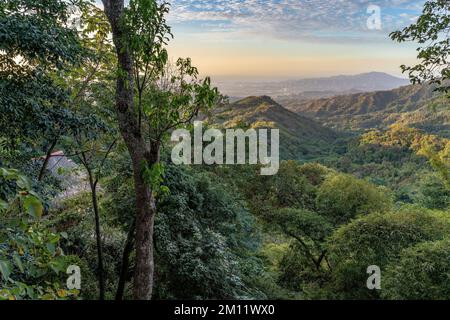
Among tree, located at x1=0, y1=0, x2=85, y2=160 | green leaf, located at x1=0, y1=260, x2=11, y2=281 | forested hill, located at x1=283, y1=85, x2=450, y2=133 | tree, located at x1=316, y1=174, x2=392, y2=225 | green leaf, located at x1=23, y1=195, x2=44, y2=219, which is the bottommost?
tree, located at x1=316, y1=174, x2=392, y2=225

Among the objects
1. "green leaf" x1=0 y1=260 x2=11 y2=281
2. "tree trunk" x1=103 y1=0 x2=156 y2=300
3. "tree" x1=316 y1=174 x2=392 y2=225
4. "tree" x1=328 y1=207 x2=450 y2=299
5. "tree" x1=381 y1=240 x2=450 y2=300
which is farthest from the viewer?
"tree" x1=316 y1=174 x2=392 y2=225

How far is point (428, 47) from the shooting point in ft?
18.8

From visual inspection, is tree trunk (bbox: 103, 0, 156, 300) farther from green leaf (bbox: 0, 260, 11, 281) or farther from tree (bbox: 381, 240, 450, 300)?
tree (bbox: 381, 240, 450, 300)

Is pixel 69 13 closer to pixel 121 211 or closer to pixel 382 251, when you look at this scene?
pixel 121 211

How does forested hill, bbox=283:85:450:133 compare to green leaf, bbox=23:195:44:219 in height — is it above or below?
above

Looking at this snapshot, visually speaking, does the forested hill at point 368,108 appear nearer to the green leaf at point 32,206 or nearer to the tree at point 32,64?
Result: the tree at point 32,64

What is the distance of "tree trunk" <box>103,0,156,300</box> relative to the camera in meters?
3.73

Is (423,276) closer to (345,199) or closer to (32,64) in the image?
(345,199)

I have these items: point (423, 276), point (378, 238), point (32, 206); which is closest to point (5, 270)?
point (32, 206)

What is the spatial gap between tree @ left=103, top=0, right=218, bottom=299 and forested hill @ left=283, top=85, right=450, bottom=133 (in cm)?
8919

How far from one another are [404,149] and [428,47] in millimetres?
52788

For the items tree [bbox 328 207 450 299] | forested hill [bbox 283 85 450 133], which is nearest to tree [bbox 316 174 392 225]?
tree [bbox 328 207 450 299]
